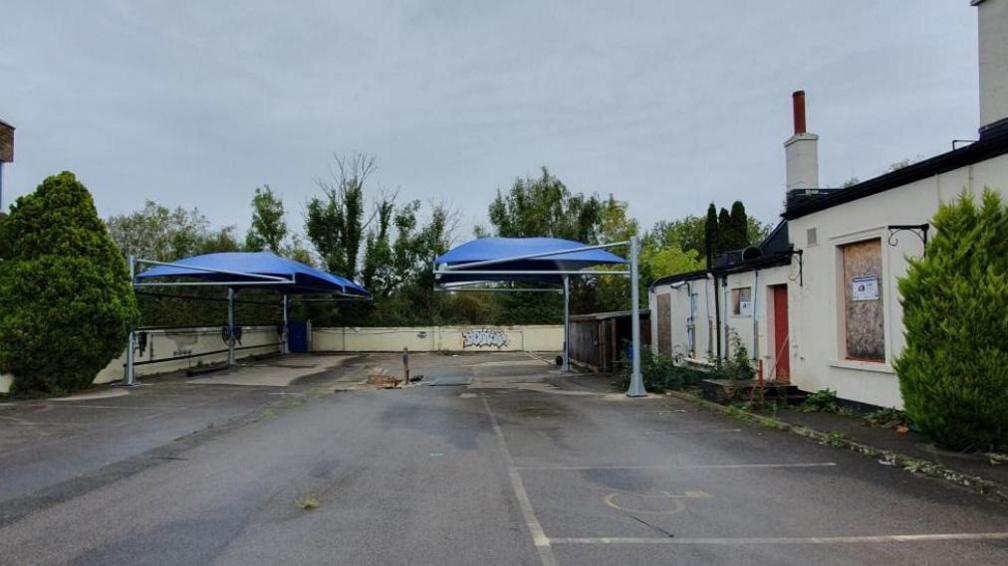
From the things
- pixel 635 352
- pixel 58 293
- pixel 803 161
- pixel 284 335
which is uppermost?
pixel 803 161

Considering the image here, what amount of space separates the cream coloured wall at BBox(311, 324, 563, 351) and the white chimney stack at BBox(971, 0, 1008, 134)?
108 ft

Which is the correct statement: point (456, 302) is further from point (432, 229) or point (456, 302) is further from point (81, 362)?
point (81, 362)

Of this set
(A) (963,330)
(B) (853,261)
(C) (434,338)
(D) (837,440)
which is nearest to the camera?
(A) (963,330)

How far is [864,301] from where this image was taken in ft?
36.7

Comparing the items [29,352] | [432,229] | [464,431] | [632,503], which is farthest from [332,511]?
[432,229]

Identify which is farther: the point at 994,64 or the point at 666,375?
the point at 666,375

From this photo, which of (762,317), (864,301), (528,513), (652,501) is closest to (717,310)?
(762,317)

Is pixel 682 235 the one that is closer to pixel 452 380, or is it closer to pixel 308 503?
pixel 452 380

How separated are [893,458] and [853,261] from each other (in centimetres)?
429

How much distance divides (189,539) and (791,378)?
11.2 meters

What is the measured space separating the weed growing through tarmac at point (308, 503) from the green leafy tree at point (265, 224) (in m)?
40.3

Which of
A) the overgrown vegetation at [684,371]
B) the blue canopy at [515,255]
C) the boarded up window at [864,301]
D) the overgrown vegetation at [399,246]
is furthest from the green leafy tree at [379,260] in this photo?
the boarded up window at [864,301]

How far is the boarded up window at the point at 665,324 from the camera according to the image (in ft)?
69.2

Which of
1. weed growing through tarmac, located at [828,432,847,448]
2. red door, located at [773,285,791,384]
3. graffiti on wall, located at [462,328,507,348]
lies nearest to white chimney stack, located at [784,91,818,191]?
red door, located at [773,285,791,384]
